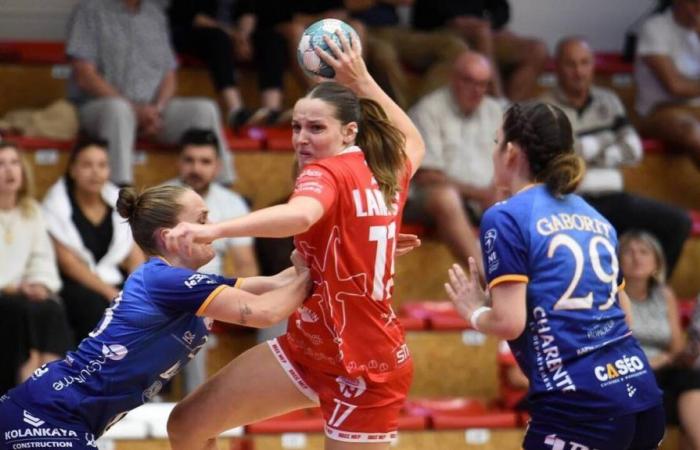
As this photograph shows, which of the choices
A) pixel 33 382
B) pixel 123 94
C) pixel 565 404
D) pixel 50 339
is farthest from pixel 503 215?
pixel 123 94

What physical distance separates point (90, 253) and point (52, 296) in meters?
0.51

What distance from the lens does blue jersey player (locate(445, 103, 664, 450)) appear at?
405 cm

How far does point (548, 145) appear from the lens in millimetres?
4168

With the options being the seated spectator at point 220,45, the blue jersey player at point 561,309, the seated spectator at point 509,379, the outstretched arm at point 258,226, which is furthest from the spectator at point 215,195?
the blue jersey player at point 561,309

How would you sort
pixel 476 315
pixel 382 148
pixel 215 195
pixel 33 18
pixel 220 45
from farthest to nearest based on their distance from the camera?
pixel 33 18, pixel 220 45, pixel 215 195, pixel 382 148, pixel 476 315

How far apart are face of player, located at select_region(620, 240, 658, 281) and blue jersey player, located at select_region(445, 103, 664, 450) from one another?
3.35 m

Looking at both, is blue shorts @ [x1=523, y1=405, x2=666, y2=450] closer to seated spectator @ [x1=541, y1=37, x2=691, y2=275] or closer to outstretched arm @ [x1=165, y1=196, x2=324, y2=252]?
outstretched arm @ [x1=165, y1=196, x2=324, y2=252]

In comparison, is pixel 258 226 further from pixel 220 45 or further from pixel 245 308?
pixel 220 45

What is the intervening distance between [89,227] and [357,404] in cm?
328

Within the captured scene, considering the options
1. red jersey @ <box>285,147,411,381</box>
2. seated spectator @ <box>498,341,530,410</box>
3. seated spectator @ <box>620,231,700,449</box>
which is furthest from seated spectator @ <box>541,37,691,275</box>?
red jersey @ <box>285,147,411,381</box>

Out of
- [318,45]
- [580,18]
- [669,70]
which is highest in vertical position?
[318,45]

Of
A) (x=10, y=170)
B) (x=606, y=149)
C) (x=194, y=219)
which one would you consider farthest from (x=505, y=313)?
(x=606, y=149)

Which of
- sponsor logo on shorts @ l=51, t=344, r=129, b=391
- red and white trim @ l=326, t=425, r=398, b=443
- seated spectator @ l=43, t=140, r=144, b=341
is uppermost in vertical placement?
sponsor logo on shorts @ l=51, t=344, r=129, b=391

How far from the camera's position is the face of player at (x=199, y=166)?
24.9 feet
